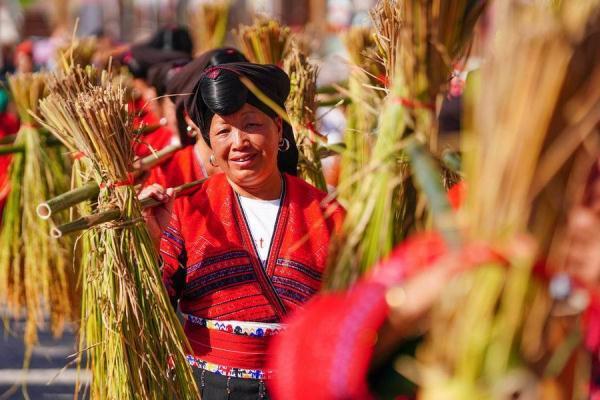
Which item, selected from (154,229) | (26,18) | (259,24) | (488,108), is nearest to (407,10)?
(488,108)

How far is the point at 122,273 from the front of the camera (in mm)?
3117

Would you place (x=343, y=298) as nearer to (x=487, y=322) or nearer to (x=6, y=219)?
(x=487, y=322)

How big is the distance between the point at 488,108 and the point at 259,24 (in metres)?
2.96

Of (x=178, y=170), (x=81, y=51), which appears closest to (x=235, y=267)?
(x=178, y=170)

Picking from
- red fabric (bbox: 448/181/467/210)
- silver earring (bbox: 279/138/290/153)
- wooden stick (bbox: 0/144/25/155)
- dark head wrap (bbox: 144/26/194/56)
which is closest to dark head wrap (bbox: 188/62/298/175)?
silver earring (bbox: 279/138/290/153)

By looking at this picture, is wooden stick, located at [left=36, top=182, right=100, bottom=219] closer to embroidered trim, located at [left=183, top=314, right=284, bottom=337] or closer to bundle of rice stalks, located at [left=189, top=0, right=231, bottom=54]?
embroidered trim, located at [left=183, top=314, right=284, bottom=337]

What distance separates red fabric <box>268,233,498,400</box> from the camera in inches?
72.6

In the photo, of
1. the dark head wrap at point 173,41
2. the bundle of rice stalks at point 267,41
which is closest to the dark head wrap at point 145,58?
the dark head wrap at point 173,41

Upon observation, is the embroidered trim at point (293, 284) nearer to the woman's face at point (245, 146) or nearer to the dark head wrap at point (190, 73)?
the woman's face at point (245, 146)

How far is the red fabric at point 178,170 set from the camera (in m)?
4.09

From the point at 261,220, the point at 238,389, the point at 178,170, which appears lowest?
the point at 238,389

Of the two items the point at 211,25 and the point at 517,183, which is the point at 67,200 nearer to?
the point at 517,183

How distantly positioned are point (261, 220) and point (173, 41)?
11.9 ft

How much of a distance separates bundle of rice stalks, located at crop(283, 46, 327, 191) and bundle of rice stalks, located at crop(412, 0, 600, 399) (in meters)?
2.54
